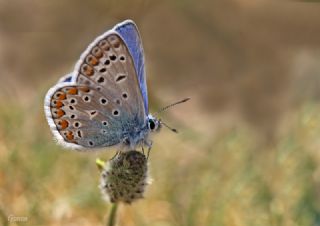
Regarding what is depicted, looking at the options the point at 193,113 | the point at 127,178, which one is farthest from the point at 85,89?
the point at 193,113

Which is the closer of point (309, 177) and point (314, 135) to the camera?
point (309, 177)

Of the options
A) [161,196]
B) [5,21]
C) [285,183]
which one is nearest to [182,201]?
[161,196]

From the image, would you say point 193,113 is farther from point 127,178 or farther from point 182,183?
point 127,178

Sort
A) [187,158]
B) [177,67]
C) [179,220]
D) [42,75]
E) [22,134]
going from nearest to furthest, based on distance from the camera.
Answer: [179,220], [22,134], [187,158], [42,75], [177,67]

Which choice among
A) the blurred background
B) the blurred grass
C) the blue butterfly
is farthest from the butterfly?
the blurred grass

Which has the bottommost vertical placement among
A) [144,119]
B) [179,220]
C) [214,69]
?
[214,69]

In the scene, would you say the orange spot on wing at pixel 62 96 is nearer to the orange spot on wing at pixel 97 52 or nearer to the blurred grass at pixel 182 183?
the orange spot on wing at pixel 97 52

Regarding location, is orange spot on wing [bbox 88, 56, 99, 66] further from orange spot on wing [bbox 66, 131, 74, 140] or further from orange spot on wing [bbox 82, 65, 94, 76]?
orange spot on wing [bbox 66, 131, 74, 140]

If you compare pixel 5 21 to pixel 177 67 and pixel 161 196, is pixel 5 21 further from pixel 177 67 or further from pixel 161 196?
pixel 161 196
